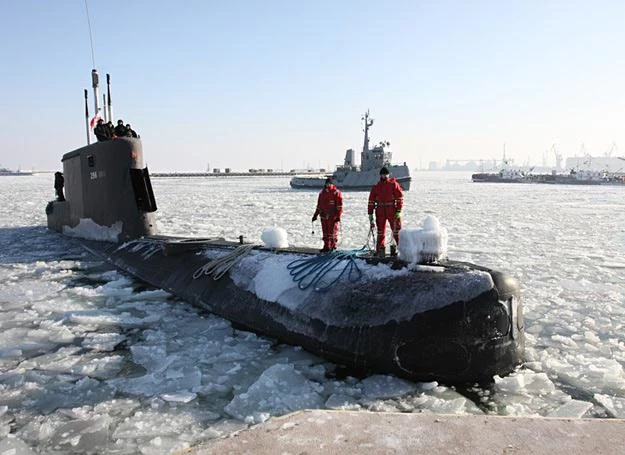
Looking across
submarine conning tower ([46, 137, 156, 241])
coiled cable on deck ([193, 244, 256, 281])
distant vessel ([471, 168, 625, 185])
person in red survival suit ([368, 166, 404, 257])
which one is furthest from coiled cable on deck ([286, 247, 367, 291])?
distant vessel ([471, 168, 625, 185])

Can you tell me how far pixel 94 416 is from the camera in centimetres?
464

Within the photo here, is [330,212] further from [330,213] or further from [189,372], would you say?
[189,372]

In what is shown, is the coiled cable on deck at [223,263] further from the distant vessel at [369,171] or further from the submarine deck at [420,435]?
the distant vessel at [369,171]

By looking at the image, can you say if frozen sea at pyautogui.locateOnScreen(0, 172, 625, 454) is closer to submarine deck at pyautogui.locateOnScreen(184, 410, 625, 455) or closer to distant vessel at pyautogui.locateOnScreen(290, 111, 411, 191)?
submarine deck at pyautogui.locateOnScreen(184, 410, 625, 455)

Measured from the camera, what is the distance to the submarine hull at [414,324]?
5.26 meters

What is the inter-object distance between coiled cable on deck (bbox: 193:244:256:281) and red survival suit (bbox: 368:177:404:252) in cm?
226

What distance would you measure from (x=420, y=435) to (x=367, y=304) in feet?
7.55

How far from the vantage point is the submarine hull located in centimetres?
526

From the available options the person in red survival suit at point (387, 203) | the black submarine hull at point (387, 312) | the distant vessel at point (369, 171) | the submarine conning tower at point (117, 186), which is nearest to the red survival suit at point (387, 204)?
the person in red survival suit at point (387, 203)

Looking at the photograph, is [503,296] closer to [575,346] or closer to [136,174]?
[575,346]

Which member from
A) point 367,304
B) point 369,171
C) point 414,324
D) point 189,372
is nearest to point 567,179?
point 369,171

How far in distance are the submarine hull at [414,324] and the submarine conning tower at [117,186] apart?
615 cm

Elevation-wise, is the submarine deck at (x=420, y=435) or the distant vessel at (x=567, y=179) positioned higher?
the distant vessel at (x=567, y=179)

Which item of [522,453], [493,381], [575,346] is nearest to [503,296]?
[493,381]
